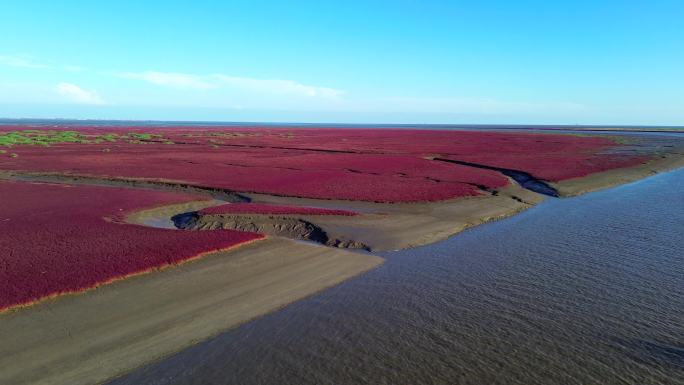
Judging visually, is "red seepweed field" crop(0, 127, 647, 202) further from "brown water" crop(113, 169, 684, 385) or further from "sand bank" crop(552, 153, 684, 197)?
"brown water" crop(113, 169, 684, 385)

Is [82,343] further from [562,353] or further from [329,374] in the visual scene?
[562,353]

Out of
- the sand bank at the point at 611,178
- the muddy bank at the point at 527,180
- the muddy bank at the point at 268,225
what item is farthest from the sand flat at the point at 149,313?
the sand bank at the point at 611,178

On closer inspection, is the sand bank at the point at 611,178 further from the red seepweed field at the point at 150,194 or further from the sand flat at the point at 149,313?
the sand flat at the point at 149,313

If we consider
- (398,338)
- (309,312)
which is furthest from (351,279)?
(398,338)

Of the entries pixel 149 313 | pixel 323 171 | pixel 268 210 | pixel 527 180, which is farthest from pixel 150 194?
pixel 527 180

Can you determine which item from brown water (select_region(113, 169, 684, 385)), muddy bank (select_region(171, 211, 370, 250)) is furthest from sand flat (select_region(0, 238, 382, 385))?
muddy bank (select_region(171, 211, 370, 250))

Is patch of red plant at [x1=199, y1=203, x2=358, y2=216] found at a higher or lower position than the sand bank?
higher
